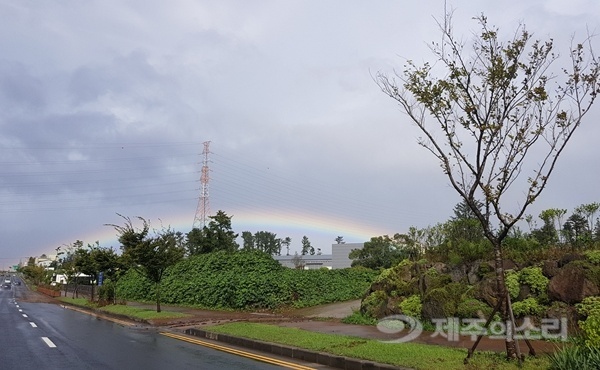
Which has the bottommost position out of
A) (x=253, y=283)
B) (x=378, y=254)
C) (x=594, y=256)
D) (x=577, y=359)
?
(x=577, y=359)

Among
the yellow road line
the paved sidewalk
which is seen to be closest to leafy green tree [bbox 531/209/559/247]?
the paved sidewalk

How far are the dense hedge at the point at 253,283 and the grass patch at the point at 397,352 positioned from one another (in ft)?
41.3

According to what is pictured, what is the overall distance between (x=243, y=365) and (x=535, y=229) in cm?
1462

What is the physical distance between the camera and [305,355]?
1203cm

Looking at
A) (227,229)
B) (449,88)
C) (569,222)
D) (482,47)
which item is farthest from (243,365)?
(227,229)

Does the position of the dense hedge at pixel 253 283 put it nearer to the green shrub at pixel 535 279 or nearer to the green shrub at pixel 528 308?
the green shrub at pixel 535 279

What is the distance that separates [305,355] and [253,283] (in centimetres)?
1694

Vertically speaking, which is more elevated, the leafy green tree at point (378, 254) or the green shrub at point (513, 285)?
the leafy green tree at point (378, 254)

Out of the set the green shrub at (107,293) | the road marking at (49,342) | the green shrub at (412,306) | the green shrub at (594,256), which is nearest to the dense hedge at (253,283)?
the green shrub at (107,293)

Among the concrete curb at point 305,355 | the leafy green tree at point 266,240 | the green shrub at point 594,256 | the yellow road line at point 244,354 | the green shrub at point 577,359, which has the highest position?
the leafy green tree at point 266,240
